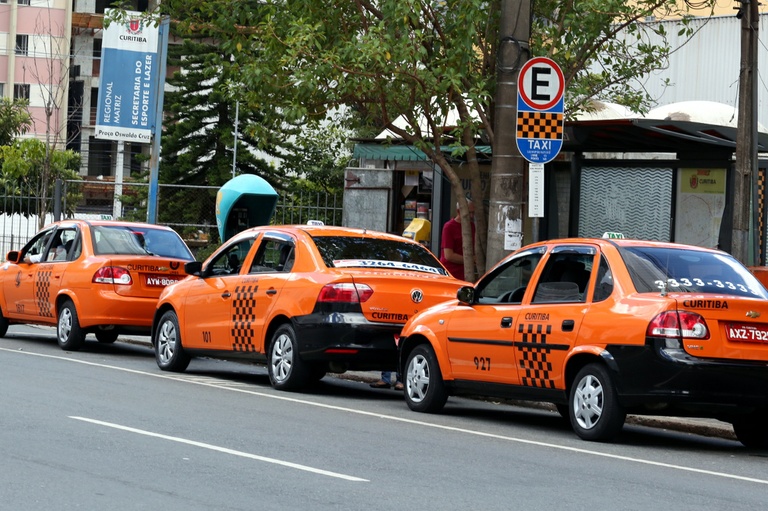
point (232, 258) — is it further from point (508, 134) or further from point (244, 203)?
point (244, 203)

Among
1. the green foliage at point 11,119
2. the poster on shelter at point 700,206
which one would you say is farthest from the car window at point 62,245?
the green foliage at point 11,119

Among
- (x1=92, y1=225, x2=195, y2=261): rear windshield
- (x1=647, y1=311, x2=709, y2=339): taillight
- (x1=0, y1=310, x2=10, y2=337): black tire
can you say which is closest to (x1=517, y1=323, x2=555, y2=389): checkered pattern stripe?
(x1=647, y1=311, x2=709, y2=339): taillight

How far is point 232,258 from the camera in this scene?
14656 millimetres

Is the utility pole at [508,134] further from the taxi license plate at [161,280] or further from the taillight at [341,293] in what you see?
the taxi license plate at [161,280]

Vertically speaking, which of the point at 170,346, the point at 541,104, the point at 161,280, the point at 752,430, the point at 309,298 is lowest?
the point at 752,430

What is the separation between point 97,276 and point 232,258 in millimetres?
2471

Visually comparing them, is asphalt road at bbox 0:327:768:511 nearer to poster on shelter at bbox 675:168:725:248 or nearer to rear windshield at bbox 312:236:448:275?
rear windshield at bbox 312:236:448:275

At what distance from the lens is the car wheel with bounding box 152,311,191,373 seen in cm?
1480

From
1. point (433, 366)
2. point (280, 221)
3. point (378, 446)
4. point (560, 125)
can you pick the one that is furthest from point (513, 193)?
point (280, 221)

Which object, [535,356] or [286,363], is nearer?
[535,356]

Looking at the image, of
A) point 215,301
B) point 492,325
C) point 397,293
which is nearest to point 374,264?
point 397,293

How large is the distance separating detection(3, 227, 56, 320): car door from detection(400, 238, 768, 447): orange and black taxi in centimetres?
747

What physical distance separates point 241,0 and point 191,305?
5.10 m

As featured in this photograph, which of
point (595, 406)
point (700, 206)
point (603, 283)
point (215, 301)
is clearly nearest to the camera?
point (595, 406)
